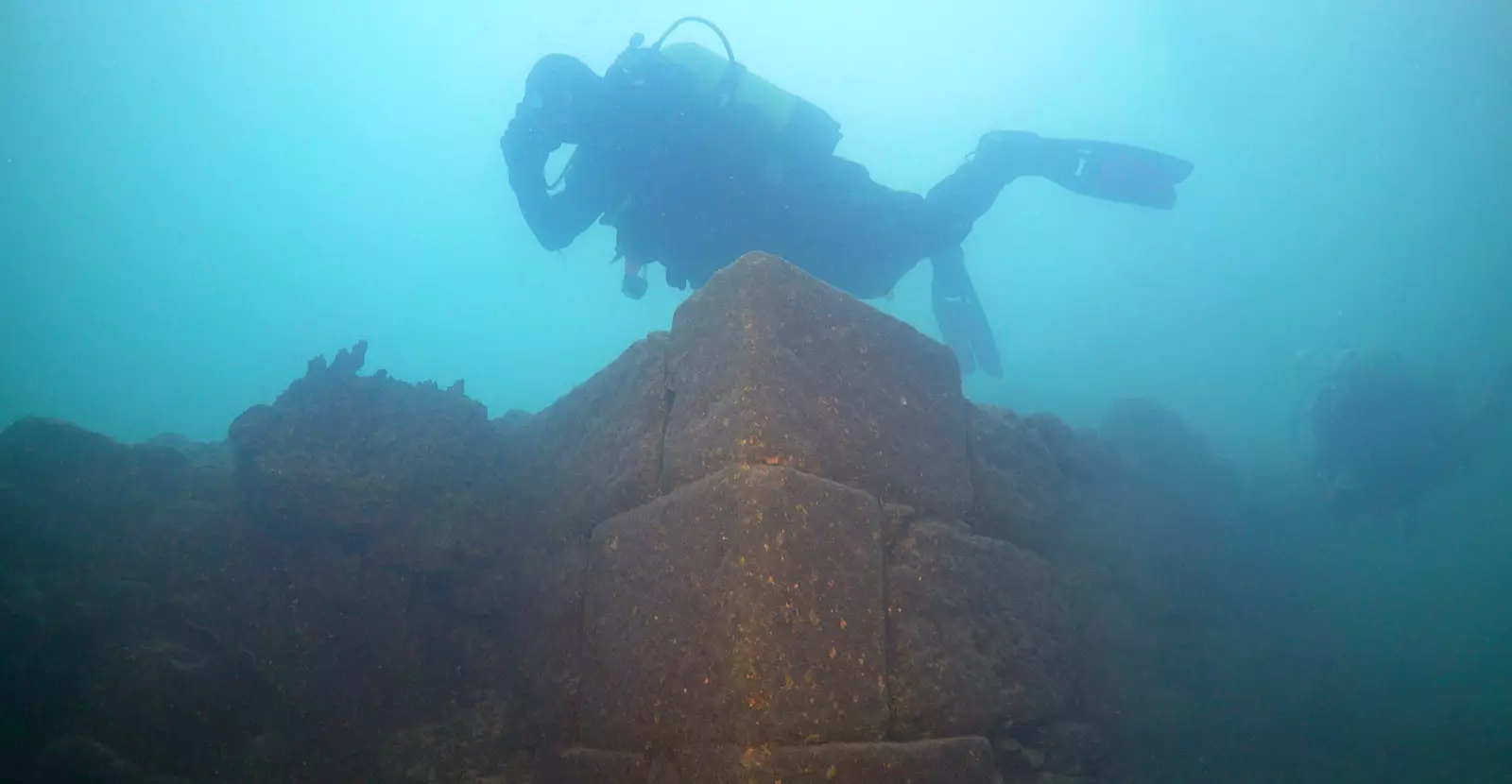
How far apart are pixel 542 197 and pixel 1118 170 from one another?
6.38 m

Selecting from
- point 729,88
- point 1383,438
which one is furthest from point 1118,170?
point 1383,438

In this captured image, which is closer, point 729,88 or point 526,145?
point 526,145

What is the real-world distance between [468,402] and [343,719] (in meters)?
2.23

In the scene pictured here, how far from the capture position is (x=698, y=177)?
6.04m

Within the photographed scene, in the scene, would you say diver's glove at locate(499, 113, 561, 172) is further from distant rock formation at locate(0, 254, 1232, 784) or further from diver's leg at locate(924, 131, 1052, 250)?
diver's leg at locate(924, 131, 1052, 250)

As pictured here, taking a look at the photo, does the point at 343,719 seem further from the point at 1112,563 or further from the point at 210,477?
the point at 1112,563

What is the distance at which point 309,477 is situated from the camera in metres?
4.12

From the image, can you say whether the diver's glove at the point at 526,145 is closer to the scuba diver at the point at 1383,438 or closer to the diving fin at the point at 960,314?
the diving fin at the point at 960,314

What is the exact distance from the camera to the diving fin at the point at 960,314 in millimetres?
8180

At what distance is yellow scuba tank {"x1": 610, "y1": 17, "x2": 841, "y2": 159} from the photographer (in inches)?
240

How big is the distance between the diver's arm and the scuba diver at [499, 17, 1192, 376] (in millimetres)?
11

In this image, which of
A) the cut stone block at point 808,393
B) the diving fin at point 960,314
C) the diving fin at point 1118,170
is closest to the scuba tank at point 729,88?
the diving fin at point 960,314

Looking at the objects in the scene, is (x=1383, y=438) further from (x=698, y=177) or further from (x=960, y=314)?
(x=698, y=177)

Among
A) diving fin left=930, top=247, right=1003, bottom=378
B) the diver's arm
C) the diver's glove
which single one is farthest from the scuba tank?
diving fin left=930, top=247, right=1003, bottom=378
